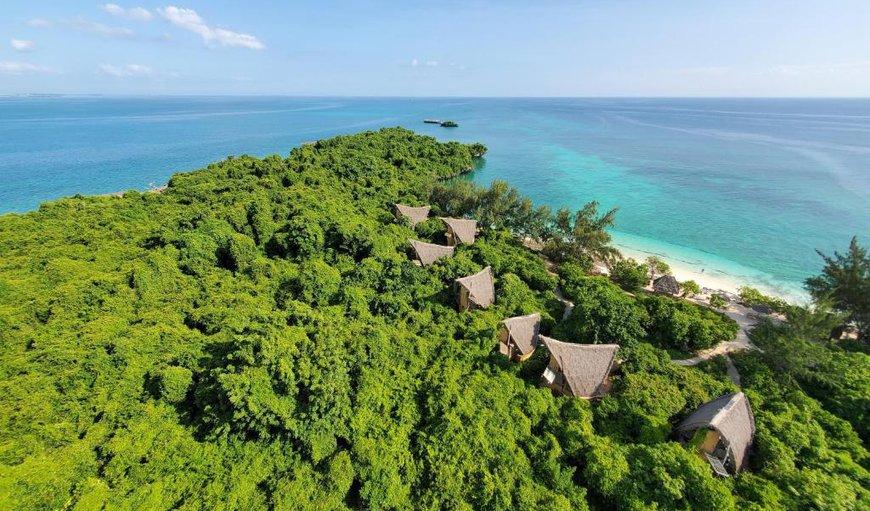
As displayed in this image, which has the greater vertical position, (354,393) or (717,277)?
(354,393)

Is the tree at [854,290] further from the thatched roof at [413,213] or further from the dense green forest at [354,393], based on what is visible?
the thatched roof at [413,213]

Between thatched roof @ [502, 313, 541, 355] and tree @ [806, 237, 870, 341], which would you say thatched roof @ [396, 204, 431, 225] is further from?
tree @ [806, 237, 870, 341]

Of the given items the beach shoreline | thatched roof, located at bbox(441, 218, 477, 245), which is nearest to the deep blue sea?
the beach shoreline

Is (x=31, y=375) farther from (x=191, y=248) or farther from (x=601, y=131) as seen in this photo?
(x=601, y=131)

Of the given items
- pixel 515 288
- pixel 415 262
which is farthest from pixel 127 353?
pixel 515 288

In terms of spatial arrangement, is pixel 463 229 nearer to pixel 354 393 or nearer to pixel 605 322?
pixel 605 322

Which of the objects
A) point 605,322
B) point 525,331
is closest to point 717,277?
point 605,322

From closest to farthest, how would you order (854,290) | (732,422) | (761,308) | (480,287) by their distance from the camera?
(732,422), (854,290), (480,287), (761,308)

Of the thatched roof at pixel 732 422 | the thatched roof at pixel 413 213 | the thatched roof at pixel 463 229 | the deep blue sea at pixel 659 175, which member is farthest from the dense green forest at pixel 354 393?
the deep blue sea at pixel 659 175
